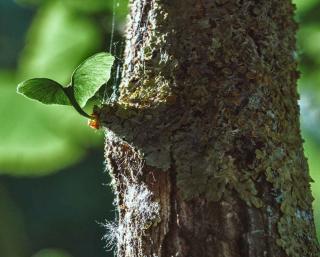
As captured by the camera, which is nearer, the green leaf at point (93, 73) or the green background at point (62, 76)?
the green leaf at point (93, 73)

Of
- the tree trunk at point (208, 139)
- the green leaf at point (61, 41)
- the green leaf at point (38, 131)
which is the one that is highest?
the green leaf at point (61, 41)

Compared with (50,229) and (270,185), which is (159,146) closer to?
(270,185)

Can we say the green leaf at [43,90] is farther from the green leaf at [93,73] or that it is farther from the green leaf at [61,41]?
the green leaf at [61,41]

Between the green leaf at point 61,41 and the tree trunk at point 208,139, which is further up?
the green leaf at point 61,41

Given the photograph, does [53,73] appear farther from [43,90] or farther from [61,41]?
[43,90]

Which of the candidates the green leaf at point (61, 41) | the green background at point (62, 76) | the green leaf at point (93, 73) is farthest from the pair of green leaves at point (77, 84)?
the green leaf at point (61, 41)

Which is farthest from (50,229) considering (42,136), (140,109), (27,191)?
(140,109)

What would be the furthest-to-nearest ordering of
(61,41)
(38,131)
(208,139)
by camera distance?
1. (38,131)
2. (61,41)
3. (208,139)

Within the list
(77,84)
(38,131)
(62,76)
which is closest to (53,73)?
(62,76)
